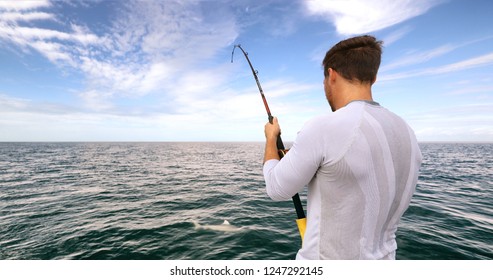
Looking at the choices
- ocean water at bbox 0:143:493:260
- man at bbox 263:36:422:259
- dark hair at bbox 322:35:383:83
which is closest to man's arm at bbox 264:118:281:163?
man at bbox 263:36:422:259

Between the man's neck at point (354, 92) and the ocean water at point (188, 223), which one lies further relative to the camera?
the ocean water at point (188, 223)

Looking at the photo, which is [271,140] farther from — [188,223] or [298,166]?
[188,223]

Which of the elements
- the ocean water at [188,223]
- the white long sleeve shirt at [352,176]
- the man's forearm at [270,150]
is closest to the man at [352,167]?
the white long sleeve shirt at [352,176]

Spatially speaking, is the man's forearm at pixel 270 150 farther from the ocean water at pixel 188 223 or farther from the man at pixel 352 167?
the ocean water at pixel 188 223

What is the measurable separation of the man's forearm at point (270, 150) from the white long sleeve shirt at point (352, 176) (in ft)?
0.71

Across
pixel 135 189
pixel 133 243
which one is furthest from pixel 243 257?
pixel 135 189

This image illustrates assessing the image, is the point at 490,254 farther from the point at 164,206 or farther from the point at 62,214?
the point at 62,214

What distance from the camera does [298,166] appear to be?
5.18 ft

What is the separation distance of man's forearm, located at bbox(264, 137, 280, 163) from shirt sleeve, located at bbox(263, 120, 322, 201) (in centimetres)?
22

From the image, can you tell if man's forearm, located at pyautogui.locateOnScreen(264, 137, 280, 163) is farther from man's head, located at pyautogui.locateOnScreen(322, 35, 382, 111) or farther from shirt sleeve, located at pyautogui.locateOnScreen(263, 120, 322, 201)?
man's head, located at pyautogui.locateOnScreen(322, 35, 382, 111)

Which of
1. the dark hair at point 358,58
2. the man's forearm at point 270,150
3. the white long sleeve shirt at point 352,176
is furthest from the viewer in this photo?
the man's forearm at point 270,150

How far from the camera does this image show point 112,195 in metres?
18.0

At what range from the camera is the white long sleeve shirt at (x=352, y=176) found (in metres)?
1.50
